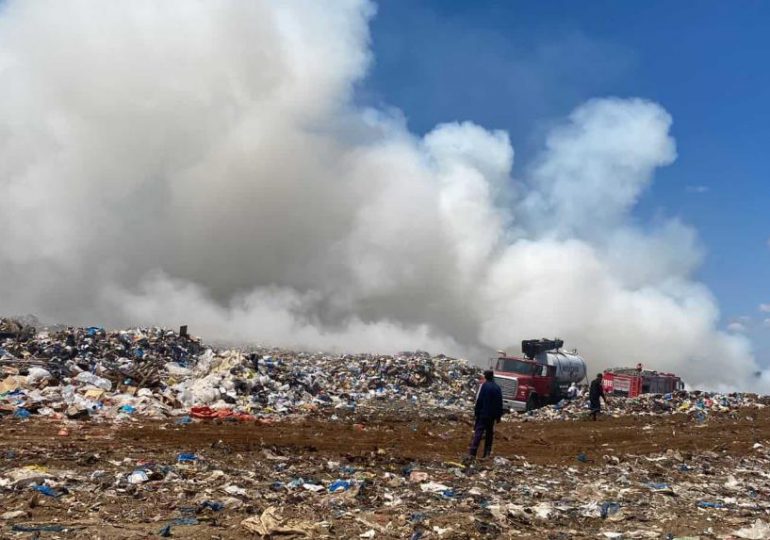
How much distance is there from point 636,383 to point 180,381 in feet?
65.2

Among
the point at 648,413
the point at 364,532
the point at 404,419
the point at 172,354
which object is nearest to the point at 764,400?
the point at 648,413

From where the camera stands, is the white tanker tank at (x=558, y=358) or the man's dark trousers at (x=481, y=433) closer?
the man's dark trousers at (x=481, y=433)

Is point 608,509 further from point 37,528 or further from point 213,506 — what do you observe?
point 37,528

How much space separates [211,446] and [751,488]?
8469 millimetres

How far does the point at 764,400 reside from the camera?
26547 millimetres

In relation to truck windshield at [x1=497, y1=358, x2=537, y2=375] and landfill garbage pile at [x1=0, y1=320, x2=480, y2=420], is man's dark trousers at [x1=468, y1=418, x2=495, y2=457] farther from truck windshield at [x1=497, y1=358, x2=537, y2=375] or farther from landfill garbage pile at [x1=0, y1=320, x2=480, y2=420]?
truck windshield at [x1=497, y1=358, x2=537, y2=375]

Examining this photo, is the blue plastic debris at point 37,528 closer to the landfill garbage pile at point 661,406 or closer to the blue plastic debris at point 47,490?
the blue plastic debris at point 47,490

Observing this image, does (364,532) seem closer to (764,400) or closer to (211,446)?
(211,446)

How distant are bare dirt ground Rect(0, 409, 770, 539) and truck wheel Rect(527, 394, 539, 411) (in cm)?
648

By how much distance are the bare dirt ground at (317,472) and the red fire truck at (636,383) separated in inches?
487

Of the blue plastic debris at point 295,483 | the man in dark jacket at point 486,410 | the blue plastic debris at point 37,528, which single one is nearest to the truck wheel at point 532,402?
the man in dark jacket at point 486,410

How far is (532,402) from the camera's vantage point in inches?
922

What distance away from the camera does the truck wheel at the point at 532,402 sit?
23.1 metres

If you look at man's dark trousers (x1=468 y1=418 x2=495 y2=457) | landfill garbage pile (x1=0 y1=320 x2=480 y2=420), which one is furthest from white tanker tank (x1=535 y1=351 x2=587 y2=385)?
man's dark trousers (x1=468 y1=418 x2=495 y2=457)
